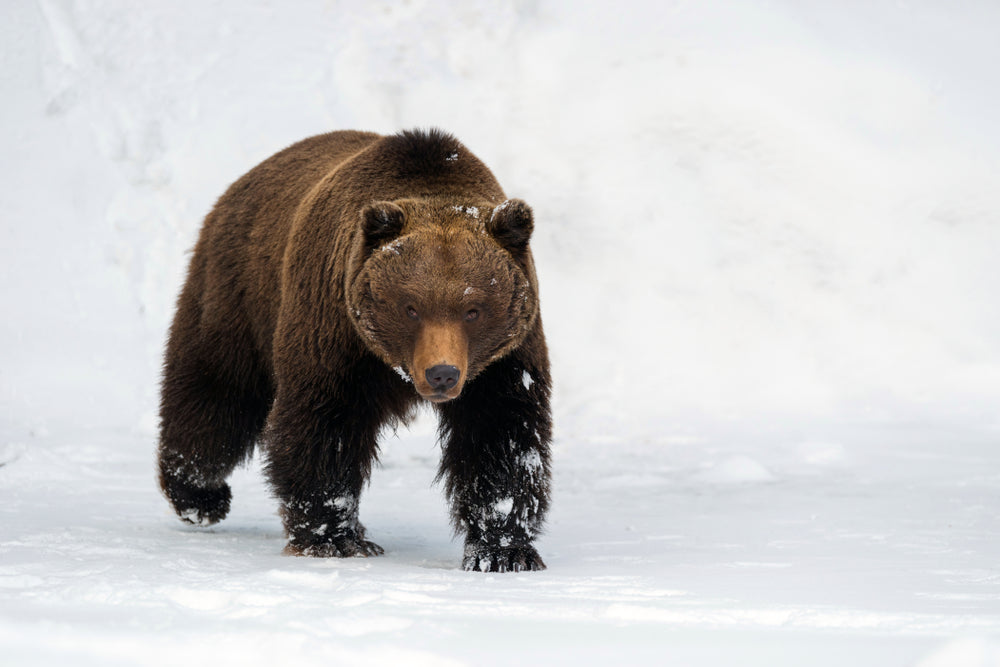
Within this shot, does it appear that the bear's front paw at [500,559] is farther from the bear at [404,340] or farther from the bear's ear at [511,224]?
the bear's ear at [511,224]

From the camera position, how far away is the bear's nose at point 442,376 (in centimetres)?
481

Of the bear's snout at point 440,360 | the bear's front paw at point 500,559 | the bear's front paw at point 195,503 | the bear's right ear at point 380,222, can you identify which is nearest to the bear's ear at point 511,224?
the bear's right ear at point 380,222

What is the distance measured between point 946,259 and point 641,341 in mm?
3181

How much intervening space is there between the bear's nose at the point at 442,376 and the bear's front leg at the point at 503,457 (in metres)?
0.71

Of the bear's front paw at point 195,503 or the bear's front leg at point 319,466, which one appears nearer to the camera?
the bear's front leg at point 319,466

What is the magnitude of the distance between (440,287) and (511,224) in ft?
1.58

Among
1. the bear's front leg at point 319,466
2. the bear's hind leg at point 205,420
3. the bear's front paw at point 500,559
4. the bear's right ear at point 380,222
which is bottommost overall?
the bear's front paw at point 500,559

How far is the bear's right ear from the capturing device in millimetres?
5219

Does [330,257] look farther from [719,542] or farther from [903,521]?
[903,521]

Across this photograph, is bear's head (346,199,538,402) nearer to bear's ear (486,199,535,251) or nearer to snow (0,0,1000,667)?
bear's ear (486,199,535,251)

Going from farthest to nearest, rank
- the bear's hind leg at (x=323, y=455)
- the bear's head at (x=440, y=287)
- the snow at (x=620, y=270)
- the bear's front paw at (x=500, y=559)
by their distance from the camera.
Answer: the snow at (x=620, y=270) → the bear's hind leg at (x=323, y=455) → the bear's front paw at (x=500, y=559) → the bear's head at (x=440, y=287)

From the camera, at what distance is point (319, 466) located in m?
5.70

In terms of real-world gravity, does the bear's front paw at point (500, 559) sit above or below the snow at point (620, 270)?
below

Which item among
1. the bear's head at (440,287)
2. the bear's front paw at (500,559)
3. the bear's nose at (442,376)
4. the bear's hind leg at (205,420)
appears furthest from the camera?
the bear's hind leg at (205,420)
